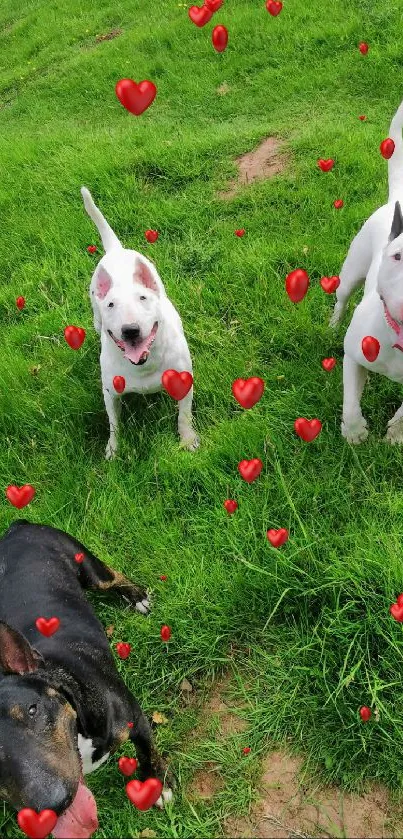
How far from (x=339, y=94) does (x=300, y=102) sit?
43 cm

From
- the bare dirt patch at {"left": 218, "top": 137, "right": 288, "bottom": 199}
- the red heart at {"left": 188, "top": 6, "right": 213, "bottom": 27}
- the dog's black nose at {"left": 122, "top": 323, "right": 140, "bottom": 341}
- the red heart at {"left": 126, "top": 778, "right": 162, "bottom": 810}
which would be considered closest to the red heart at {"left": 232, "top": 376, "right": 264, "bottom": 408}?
the dog's black nose at {"left": 122, "top": 323, "right": 140, "bottom": 341}

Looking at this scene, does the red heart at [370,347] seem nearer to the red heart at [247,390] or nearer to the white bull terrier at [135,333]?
the red heart at [247,390]

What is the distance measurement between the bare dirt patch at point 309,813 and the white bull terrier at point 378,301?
1579 millimetres

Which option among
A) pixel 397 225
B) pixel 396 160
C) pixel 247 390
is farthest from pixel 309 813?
pixel 396 160

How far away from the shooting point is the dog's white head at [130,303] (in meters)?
3.25

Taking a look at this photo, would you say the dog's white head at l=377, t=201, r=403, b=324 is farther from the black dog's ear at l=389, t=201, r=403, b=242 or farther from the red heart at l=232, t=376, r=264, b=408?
the red heart at l=232, t=376, r=264, b=408

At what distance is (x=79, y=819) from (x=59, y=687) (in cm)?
40

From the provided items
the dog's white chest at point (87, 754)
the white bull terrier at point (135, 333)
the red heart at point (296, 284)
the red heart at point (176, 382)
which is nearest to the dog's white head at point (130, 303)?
the white bull terrier at point (135, 333)

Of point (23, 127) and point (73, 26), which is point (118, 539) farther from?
point (73, 26)

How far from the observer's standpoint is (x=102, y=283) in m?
3.54

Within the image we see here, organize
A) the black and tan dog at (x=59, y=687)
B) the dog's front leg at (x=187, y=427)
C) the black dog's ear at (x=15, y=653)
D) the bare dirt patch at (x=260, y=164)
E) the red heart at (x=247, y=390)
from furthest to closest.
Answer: the bare dirt patch at (x=260, y=164) < the dog's front leg at (x=187, y=427) < the red heart at (x=247, y=390) < the black dog's ear at (x=15, y=653) < the black and tan dog at (x=59, y=687)

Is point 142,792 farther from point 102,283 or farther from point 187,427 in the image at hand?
point 102,283

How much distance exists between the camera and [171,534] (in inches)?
126

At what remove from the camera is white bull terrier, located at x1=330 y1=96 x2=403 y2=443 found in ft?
8.39
